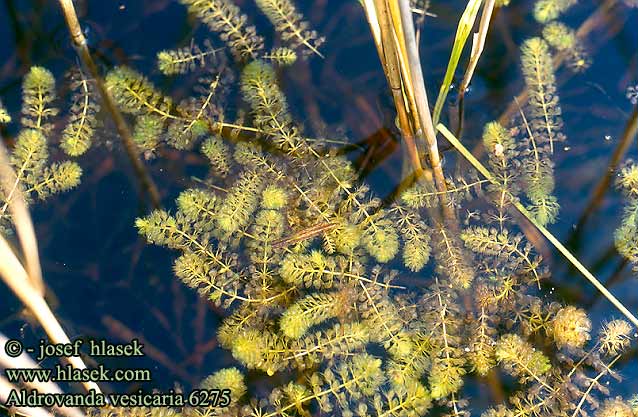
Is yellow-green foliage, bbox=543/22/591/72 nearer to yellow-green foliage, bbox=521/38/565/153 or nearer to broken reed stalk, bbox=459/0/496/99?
yellow-green foliage, bbox=521/38/565/153

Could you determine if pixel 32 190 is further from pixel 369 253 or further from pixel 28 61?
pixel 369 253

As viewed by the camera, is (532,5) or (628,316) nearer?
(628,316)

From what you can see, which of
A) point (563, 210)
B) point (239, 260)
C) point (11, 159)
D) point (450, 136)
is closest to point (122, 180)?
point (11, 159)

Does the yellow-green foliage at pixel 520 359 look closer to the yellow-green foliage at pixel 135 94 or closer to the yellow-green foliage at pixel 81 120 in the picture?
the yellow-green foliage at pixel 135 94

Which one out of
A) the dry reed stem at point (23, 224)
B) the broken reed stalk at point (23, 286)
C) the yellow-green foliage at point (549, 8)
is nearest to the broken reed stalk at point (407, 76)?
the yellow-green foliage at point (549, 8)

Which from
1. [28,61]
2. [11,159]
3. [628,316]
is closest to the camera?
[628,316]

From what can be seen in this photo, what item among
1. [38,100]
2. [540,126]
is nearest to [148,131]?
[38,100]

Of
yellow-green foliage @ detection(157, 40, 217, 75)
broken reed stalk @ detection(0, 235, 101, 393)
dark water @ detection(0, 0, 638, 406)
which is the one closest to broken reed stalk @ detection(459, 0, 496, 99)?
dark water @ detection(0, 0, 638, 406)
